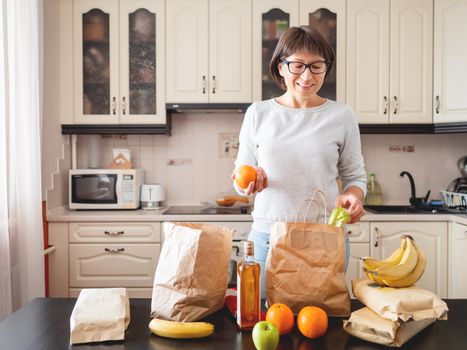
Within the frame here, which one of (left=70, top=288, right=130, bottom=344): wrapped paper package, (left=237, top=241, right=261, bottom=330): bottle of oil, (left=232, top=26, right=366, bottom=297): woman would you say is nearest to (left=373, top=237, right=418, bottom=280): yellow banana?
(left=237, top=241, right=261, bottom=330): bottle of oil

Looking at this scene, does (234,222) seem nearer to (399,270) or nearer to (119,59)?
(119,59)

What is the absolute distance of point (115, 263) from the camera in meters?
2.54

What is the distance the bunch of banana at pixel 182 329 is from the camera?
0.87 metres

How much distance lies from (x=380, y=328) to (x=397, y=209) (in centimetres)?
214

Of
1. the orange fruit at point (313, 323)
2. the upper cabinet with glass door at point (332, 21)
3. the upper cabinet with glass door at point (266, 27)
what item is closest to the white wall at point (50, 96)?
the upper cabinet with glass door at point (266, 27)

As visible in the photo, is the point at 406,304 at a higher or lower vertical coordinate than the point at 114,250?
higher

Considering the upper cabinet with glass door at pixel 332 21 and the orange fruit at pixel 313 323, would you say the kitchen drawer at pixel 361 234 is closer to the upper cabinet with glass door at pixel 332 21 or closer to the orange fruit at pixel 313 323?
the upper cabinet with glass door at pixel 332 21

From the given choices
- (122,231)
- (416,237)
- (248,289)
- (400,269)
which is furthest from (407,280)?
(122,231)

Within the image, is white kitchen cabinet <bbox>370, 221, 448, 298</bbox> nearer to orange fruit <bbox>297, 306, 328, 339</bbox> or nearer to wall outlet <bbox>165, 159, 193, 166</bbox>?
wall outlet <bbox>165, 159, 193, 166</bbox>

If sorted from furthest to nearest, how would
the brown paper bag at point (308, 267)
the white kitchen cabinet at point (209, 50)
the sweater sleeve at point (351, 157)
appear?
the white kitchen cabinet at point (209, 50) → the sweater sleeve at point (351, 157) → the brown paper bag at point (308, 267)

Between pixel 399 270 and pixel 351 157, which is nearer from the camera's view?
pixel 399 270

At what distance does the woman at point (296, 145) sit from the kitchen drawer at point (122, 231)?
132 centimetres

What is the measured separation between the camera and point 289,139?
1.30 m

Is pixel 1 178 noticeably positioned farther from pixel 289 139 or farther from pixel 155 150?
pixel 289 139
